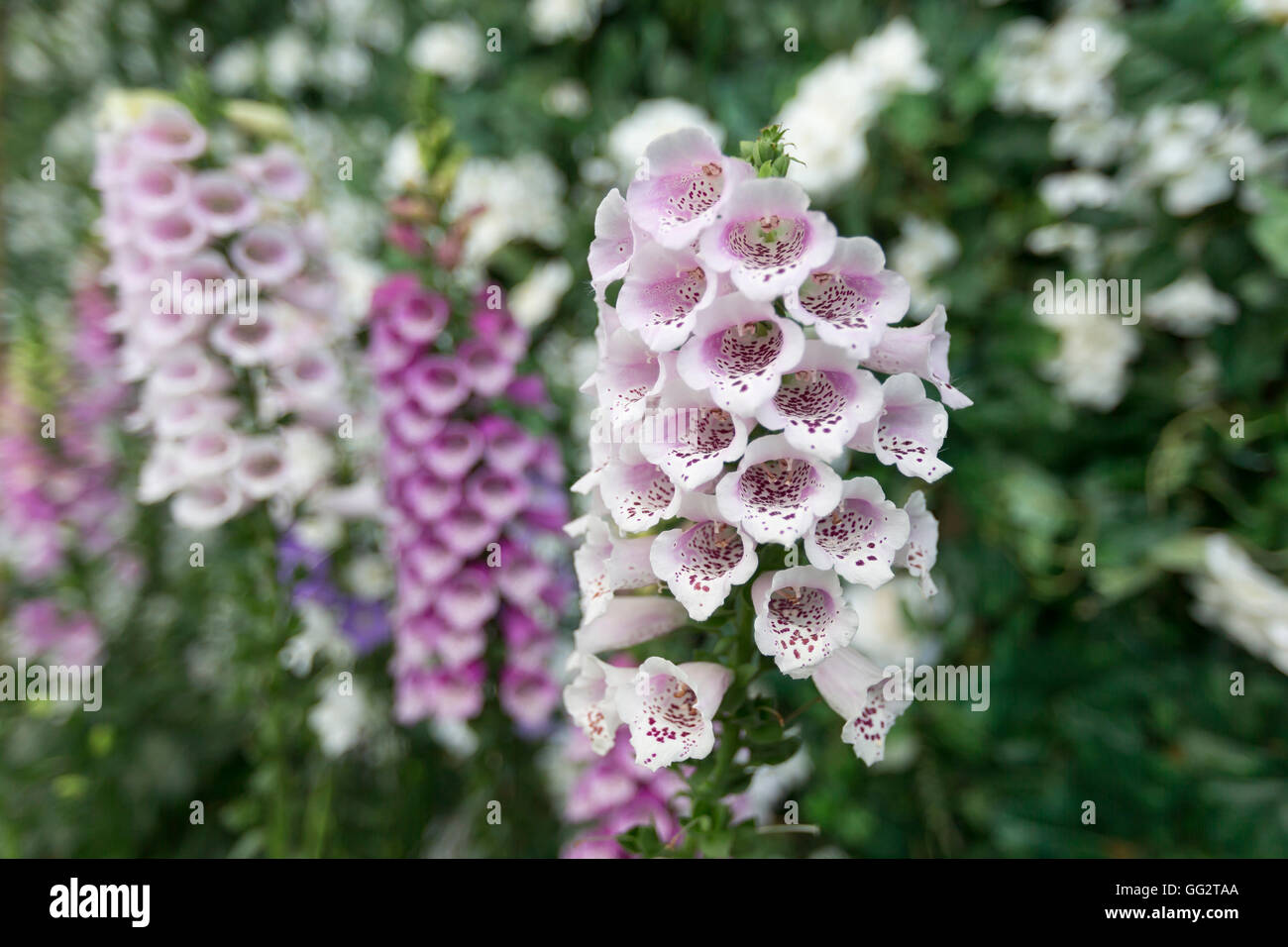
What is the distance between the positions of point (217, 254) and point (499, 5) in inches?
26.5

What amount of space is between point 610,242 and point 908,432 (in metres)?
0.20

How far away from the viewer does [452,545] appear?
0.94 metres

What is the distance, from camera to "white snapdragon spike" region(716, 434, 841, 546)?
1.39 feet

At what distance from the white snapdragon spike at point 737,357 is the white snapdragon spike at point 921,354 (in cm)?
6

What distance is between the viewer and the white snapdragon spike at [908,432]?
0.45 meters

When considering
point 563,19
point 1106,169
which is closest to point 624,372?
point 1106,169

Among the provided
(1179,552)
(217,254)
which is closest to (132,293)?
(217,254)

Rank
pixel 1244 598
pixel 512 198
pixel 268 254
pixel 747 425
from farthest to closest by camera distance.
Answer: pixel 512 198, pixel 268 254, pixel 1244 598, pixel 747 425

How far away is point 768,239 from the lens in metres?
0.46

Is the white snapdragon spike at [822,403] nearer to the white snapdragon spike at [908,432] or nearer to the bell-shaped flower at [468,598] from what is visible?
the white snapdragon spike at [908,432]

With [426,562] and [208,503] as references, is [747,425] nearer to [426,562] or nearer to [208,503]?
[426,562]

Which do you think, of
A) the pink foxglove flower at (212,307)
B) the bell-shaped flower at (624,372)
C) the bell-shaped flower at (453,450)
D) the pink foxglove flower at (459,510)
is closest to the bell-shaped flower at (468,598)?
the pink foxglove flower at (459,510)
